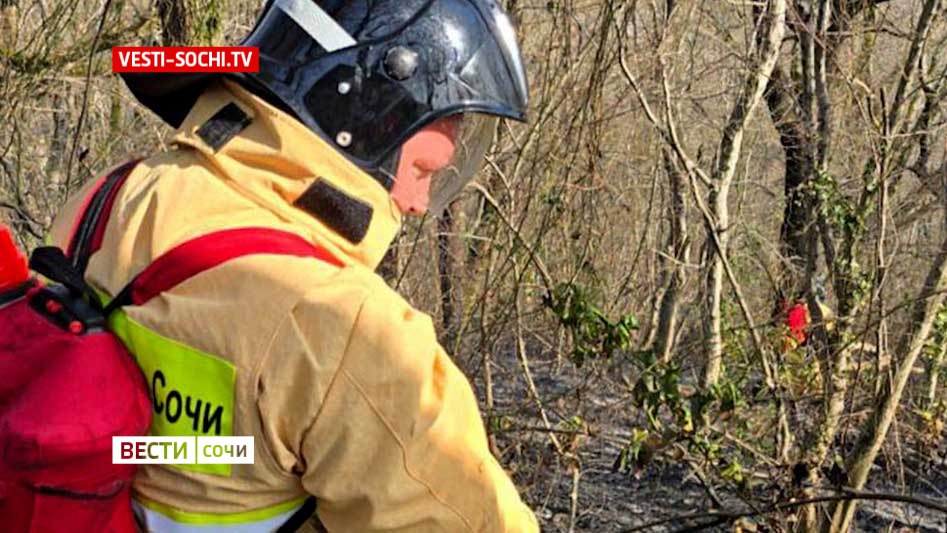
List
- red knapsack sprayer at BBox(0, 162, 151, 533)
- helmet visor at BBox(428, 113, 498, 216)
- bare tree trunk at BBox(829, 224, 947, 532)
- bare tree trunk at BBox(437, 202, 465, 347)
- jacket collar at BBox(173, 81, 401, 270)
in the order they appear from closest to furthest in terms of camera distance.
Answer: red knapsack sprayer at BBox(0, 162, 151, 533) → jacket collar at BBox(173, 81, 401, 270) → helmet visor at BBox(428, 113, 498, 216) → bare tree trunk at BBox(829, 224, 947, 532) → bare tree trunk at BBox(437, 202, 465, 347)

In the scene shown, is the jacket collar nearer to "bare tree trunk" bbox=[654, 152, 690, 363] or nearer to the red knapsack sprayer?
the red knapsack sprayer

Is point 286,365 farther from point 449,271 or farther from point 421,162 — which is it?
point 449,271

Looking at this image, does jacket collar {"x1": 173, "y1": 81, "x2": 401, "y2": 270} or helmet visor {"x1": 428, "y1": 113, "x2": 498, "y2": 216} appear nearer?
jacket collar {"x1": 173, "y1": 81, "x2": 401, "y2": 270}

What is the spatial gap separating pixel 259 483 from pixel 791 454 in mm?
3060

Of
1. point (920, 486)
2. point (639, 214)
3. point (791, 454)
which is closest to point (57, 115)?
point (639, 214)

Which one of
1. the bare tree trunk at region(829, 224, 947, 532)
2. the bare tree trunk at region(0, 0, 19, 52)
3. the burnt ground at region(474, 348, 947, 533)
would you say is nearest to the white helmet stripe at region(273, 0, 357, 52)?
the burnt ground at region(474, 348, 947, 533)

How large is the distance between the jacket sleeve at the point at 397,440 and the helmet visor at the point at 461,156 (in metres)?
0.51

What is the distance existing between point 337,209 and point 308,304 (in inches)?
8.3

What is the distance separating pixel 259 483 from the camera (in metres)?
1.45

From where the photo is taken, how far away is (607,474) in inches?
231

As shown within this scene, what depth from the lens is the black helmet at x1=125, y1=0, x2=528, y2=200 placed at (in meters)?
1.64

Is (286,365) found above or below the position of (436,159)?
below

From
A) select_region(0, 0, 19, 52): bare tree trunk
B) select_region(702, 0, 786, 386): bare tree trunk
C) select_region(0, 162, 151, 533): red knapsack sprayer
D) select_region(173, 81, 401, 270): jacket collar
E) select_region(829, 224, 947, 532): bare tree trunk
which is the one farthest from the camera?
select_region(0, 0, 19, 52): bare tree trunk

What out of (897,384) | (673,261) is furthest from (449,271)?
(897,384)
